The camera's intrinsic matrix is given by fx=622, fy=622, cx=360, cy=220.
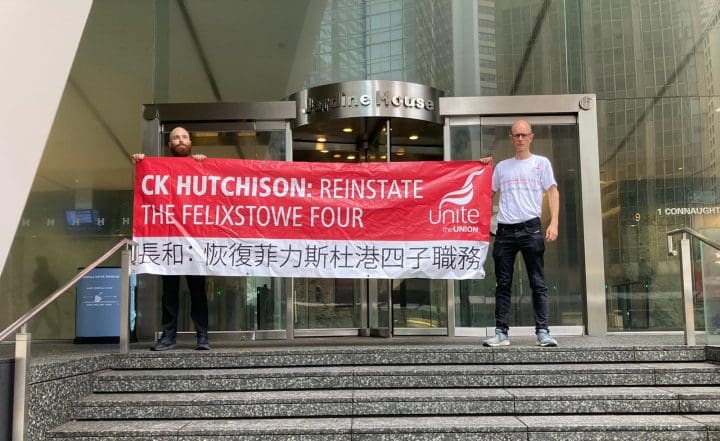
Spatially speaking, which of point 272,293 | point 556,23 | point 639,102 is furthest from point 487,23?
point 272,293

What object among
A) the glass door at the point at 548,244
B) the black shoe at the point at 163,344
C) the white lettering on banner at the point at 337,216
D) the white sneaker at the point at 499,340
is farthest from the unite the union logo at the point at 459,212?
the black shoe at the point at 163,344

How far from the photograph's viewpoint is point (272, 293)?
7.58 metres

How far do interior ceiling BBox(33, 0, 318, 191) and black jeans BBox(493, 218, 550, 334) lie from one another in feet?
12.7

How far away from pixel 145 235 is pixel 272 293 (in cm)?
200

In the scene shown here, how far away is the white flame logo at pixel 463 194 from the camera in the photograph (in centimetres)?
631

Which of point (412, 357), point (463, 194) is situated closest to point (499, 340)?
point (412, 357)

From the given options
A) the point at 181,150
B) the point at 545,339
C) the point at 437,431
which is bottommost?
the point at 437,431

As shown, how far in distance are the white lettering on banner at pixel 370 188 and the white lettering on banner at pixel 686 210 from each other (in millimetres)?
3810

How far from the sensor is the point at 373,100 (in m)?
7.24

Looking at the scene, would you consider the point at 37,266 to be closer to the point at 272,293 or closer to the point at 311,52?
the point at 272,293

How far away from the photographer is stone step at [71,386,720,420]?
15.1 feet

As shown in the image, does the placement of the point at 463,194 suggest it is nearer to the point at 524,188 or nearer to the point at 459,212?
the point at 459,212

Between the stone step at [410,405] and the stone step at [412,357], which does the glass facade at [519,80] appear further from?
the stone step at [410,405]

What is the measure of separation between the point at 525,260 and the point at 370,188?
1.73 m
